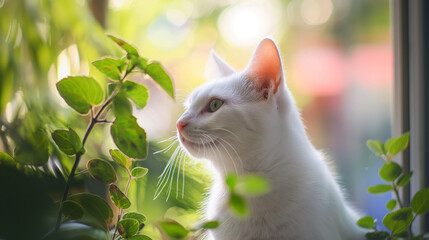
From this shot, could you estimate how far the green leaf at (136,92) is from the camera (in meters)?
0.47

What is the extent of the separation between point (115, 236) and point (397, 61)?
2.42 ft

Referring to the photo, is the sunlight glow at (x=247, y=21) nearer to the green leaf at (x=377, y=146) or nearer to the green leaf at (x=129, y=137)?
the green leaf at (x=377, y=146)

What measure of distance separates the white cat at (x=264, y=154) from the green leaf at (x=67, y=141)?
9.0 inches

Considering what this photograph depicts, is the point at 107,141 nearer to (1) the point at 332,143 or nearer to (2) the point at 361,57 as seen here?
(1) the point at 332,143

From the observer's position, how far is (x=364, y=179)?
3.22ft

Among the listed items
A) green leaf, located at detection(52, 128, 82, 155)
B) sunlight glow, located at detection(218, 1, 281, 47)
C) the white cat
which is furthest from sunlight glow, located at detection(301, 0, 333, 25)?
green leaf, located at detection(52, 128, 82, 155)

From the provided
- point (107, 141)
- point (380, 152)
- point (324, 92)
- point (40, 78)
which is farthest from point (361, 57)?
point (40, 78)

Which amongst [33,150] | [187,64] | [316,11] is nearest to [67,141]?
[33,150]

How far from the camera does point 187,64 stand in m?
1.47

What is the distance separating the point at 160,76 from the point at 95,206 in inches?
7.7

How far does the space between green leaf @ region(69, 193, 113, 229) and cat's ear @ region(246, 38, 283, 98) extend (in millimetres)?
355

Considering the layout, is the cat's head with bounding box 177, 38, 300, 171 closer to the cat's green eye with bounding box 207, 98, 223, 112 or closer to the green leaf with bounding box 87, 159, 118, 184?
the cat's green eye with bounding box 207, 98, 223, 112

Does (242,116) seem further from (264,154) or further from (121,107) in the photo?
(121,107)

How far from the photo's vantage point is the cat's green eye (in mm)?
661
